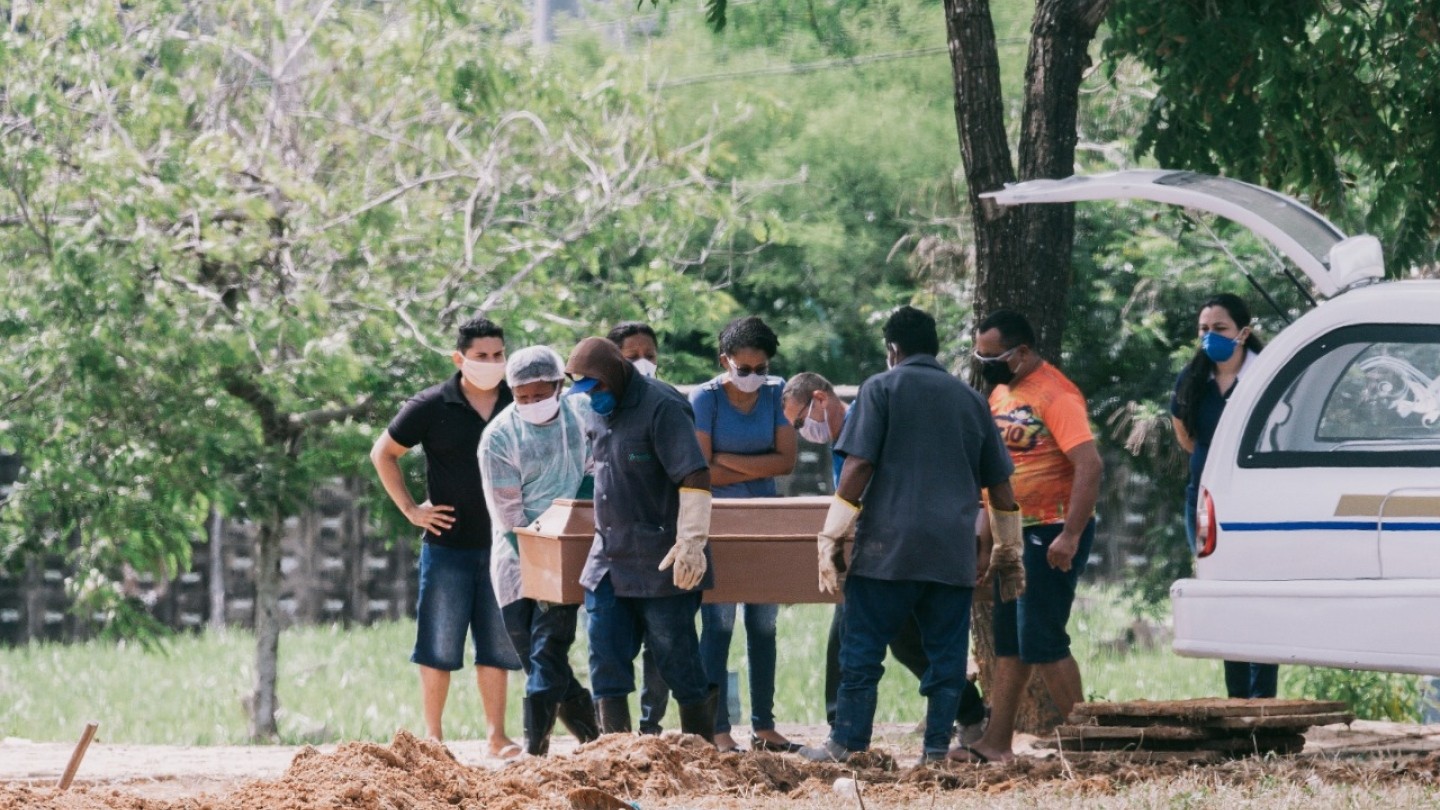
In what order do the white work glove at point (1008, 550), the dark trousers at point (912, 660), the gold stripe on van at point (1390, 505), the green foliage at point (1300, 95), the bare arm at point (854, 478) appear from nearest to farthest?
the gold stripe on van at point (1390, 505) → the bare arm at point (854, 478) → the white work glove at point (1008, 550) → the dark trousers at point (912, 660) → the green foliage at point (1300, 95)

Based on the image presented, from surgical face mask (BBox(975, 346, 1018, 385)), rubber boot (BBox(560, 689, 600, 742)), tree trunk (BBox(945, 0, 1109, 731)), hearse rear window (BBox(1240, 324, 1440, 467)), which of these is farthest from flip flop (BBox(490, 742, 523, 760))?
hearse rear window (BBox(1240, 324, 1440, 467))

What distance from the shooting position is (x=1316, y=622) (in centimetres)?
703

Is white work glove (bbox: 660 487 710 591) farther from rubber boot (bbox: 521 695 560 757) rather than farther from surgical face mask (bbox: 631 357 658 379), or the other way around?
surgical face mask (bbox: 631 357 658 379)

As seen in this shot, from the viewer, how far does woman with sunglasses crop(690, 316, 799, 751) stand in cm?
894

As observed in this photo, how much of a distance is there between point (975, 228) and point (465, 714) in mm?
5605

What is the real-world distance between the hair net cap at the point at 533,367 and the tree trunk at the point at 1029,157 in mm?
2586

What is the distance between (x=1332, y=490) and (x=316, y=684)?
32.3 feet

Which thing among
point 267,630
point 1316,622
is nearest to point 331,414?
point 267,630

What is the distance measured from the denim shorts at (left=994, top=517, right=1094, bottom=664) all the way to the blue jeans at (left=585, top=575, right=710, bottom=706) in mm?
1314

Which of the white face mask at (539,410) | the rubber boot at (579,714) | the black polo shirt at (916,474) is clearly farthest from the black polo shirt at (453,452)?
the black polo shirt at (916,474)

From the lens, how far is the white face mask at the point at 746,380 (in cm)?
893

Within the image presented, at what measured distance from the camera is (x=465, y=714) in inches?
547

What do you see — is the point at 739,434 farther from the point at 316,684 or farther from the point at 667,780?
the point at 316,684

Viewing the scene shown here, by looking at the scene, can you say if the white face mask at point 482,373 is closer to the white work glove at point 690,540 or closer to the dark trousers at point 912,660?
the white work glove at point 690,540
